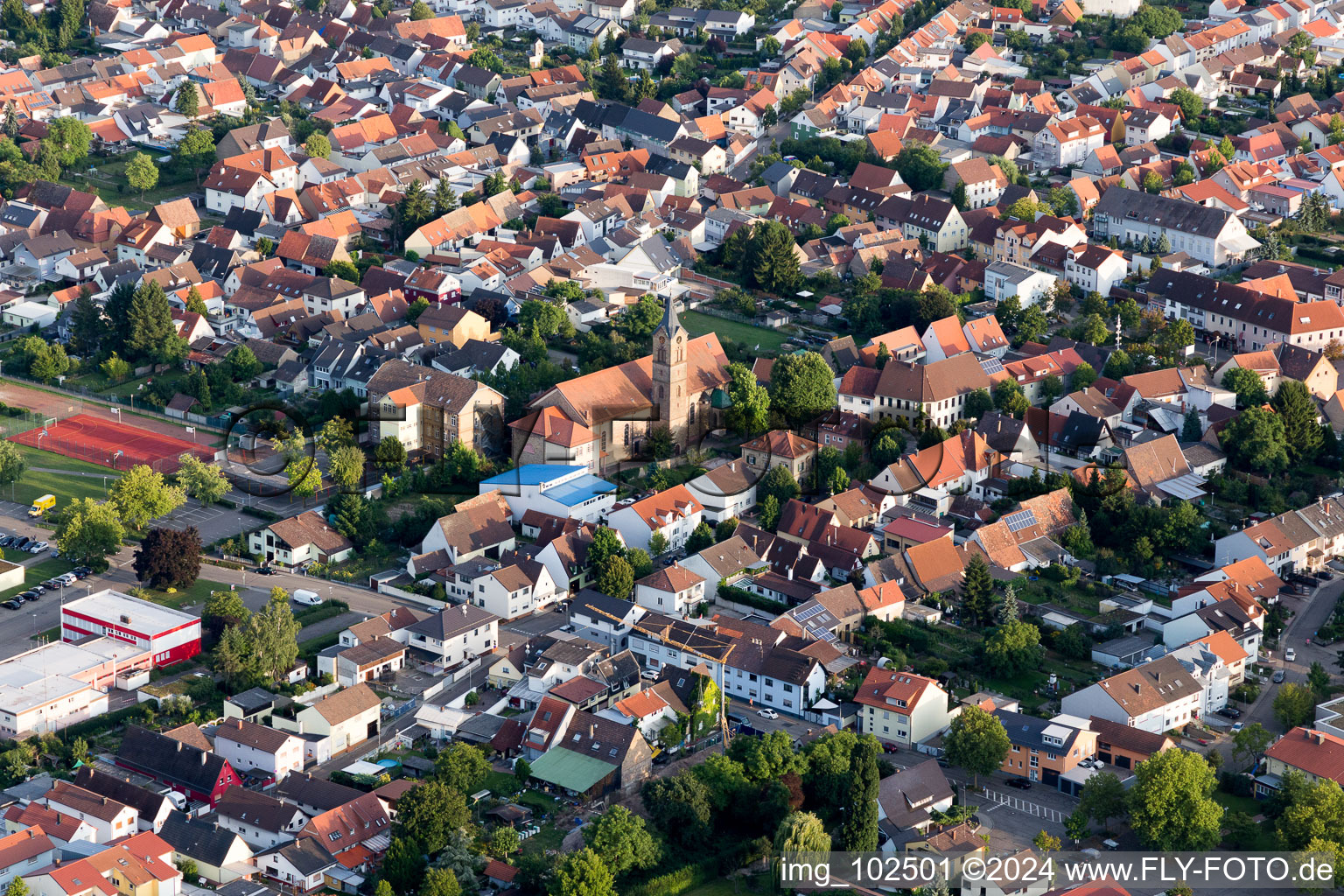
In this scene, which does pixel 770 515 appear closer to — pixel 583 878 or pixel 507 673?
pixel 507 673

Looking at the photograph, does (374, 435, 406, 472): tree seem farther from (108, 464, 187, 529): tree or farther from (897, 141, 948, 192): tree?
(897, 141, 948, 192): tree

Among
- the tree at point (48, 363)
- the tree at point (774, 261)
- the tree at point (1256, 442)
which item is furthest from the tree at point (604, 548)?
the tree at point (48, 363)

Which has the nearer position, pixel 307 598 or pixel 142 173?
pixel 307 598

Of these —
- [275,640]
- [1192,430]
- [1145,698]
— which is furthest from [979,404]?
[275,640]

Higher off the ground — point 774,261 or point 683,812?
point 774,261

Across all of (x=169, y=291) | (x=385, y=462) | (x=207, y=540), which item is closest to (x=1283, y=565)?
(x=385, y=462)

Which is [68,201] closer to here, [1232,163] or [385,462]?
[385,462]

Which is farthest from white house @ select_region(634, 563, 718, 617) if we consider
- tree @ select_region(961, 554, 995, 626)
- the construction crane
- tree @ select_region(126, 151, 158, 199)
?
tree @ select_region(126, 151, 158, 199)
